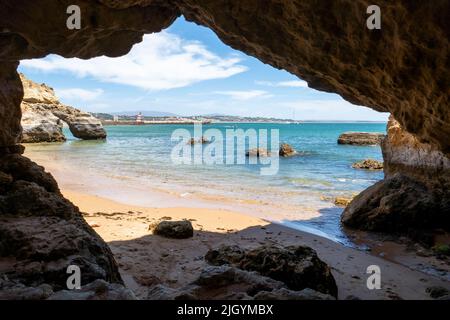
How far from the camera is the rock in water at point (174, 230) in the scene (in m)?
7.74

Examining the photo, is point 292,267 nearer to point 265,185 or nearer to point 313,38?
point 313,38

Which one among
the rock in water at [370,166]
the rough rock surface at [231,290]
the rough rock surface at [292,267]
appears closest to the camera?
the rough rock surface at [231,290]

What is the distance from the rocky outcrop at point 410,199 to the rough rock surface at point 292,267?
15.7 ft

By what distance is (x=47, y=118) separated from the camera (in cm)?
4194

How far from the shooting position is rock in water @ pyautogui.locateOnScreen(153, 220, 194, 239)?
7737 mm

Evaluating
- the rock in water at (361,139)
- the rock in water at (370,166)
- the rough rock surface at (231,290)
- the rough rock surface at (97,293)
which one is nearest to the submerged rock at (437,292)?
the rough rock surface at (231,290)

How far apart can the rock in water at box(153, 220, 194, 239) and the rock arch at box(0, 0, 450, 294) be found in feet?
8.70

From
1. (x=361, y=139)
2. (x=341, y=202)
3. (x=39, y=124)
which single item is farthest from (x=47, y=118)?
(x=341, y=202)

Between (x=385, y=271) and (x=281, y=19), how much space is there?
460cm

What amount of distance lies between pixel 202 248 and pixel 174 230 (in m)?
0.88

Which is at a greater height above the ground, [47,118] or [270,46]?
[47,118]

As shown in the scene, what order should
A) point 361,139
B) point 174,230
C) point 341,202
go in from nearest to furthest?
point 174,230, point 341,202, point 361,139

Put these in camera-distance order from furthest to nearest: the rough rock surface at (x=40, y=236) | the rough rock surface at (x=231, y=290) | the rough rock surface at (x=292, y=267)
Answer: the rough rock surface at (x=292, y=267), the rough rock surface at (x=40, y=236), the rough rock surface at (x=231, y=290)

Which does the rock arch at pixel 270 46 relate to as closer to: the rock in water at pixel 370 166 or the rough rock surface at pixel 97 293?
the rough rock surface at pixel 97 293
